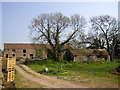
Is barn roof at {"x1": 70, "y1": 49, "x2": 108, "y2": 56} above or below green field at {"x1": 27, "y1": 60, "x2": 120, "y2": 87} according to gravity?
above

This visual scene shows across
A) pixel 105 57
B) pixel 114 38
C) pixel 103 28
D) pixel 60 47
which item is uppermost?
pixel 103 28

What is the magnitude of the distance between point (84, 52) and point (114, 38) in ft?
34.3

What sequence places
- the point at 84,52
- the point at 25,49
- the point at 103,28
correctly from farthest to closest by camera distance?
the point at 25,49, the point at 103,28, the point at 84,52

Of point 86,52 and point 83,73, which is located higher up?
point 86,52

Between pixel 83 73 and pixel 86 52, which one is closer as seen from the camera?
pixel 83 73

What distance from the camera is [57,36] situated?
32094mm

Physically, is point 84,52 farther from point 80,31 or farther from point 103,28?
point 103,28

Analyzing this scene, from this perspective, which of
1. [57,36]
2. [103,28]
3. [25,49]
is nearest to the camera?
[57,36]

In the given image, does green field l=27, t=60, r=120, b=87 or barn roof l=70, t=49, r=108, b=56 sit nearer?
green field l=27, t=60, r=120, b=87

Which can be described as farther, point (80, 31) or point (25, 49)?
point (25, 49)

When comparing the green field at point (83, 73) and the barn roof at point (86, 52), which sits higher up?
the barn roof at point (86, 52)

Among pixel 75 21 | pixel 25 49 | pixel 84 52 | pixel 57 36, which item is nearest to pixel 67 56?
pixel 84 52

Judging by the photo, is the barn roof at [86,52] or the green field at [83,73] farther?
the barn roof at [86,52]

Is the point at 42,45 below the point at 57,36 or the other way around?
below
